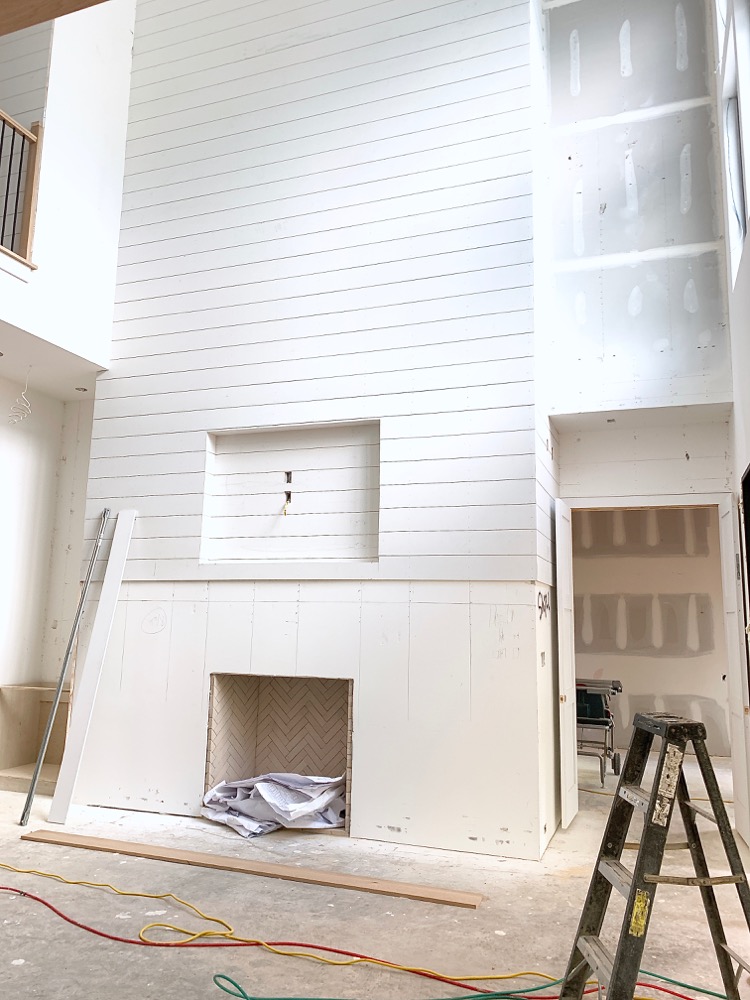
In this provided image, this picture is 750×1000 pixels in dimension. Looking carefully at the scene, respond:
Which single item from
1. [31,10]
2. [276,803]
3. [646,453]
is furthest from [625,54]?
[276,803]

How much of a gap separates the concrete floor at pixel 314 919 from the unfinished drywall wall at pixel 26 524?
6.79 ft

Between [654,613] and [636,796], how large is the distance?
6.61m

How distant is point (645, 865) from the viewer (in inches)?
90.7

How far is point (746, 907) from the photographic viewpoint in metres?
2.42

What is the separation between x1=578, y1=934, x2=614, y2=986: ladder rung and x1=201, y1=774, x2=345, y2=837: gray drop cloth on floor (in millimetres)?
2705

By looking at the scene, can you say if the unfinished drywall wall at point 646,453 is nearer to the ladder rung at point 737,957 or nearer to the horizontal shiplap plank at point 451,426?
the horizontal shiplap plank at point 451,426

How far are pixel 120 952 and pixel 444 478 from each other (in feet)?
10.6

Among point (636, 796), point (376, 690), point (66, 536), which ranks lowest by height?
point (636, 796)

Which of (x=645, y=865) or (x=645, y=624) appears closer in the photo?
(x=645, y=865)

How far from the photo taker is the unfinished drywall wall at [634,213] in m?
5.40

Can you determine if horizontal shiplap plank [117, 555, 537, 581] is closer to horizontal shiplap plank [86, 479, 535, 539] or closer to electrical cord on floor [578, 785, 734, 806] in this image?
horizontal shiplap plank [86, 479, 535, 539]

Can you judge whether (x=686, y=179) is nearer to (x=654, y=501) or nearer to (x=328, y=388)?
(x=654, y=501)

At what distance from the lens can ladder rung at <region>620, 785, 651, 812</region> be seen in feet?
7.94

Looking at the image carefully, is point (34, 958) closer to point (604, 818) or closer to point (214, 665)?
point (214, 665)
